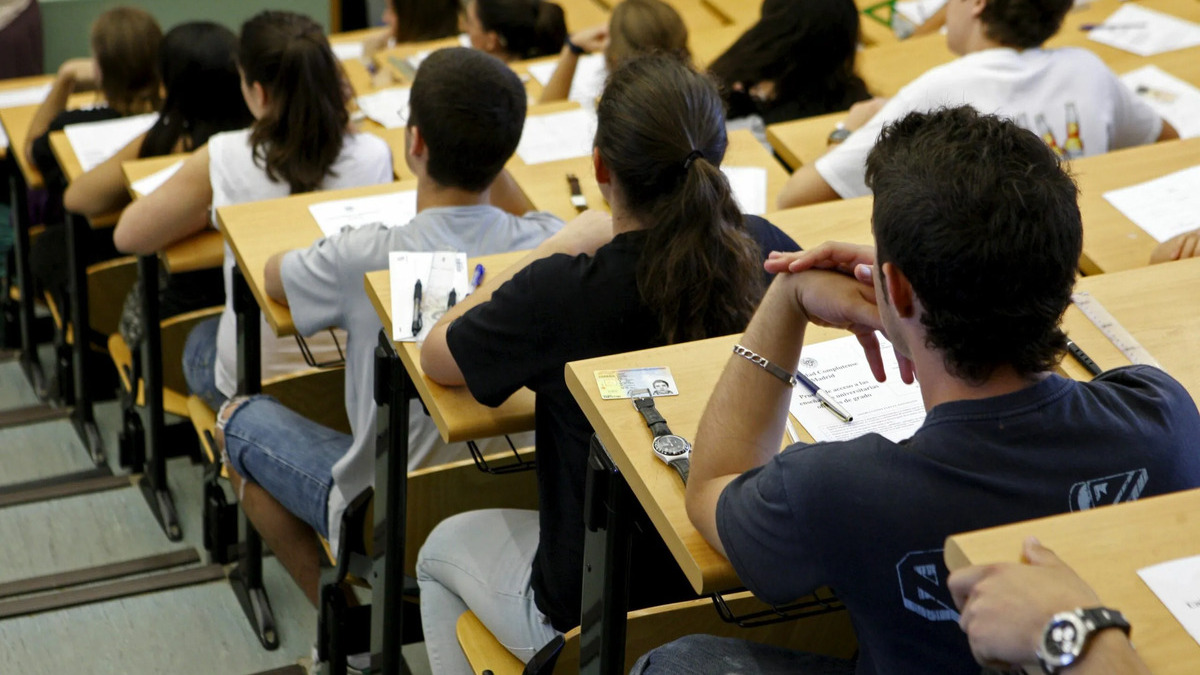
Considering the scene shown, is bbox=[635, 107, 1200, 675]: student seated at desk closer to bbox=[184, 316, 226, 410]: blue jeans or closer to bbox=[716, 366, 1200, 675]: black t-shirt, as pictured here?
bbox=[716, 366, 1200, 675]: black t-shirt

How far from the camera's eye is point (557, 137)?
3.18m

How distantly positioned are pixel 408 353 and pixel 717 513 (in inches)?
29.1

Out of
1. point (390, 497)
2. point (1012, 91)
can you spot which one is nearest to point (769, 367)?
point (390, 497)

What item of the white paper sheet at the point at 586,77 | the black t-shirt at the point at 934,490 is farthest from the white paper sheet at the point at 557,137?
the black t-shirt at the point at 934,490

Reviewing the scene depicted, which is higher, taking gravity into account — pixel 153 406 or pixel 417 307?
pixel 417 307

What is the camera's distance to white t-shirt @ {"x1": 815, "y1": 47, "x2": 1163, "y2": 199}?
9.02 ft

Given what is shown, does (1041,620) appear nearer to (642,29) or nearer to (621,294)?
(621,294)

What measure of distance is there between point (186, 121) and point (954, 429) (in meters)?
2.42

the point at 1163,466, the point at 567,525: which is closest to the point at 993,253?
the point at 1163,466

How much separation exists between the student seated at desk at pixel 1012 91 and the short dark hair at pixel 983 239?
1.43 meters

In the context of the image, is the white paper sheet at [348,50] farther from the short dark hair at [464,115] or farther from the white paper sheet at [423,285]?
the white paper sheet at [423,285]

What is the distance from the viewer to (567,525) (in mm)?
1863

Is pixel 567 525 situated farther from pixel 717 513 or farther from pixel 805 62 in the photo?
pixel 805 62

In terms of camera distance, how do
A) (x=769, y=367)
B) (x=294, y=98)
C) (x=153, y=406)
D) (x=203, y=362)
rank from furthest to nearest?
(x=153, y=406) → (x=203, y=362) → (x=294, y=98) → (x=769, y=367)
